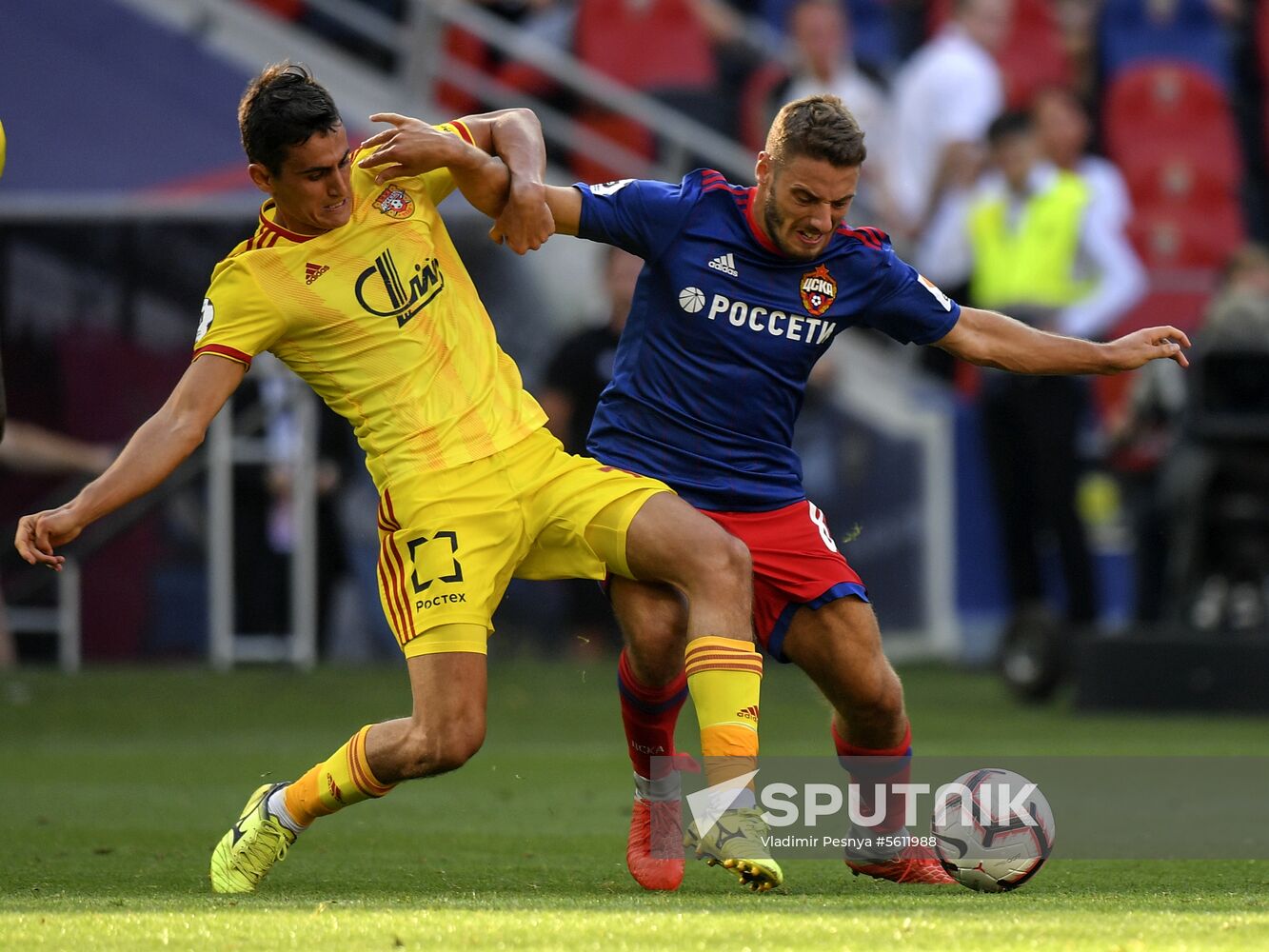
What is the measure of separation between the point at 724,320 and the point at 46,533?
187 cm

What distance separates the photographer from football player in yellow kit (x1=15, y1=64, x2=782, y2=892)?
554 centimetres

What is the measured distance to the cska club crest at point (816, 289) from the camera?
19.2ft

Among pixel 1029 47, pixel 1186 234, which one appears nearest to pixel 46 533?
pixel 1186 234

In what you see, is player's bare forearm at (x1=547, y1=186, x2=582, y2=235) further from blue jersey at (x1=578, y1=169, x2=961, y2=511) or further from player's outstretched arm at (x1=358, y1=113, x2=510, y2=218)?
player's outstretched arm at (x1=358, y1=113, x2=510, y2=218)

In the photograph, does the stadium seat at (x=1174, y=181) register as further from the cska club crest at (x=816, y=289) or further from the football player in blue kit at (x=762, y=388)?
the cska club crest at (x=816, y=289)

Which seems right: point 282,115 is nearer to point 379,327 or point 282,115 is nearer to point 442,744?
point 379,327

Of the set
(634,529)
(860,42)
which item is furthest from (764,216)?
(860,42)

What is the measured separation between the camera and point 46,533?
17.3ft

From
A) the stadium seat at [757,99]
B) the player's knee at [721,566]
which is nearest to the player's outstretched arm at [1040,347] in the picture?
the player's knee at [721,566]

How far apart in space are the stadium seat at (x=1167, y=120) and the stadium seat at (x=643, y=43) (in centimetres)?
294

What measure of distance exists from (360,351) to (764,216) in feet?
3.77

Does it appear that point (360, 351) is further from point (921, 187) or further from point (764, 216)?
point (921, 187)

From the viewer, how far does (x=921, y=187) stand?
14.2 m

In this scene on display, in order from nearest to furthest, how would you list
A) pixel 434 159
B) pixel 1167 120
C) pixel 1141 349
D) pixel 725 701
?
pixel 725 701
pixel 434 159
pixel 1141 349
pixel 1167 120
